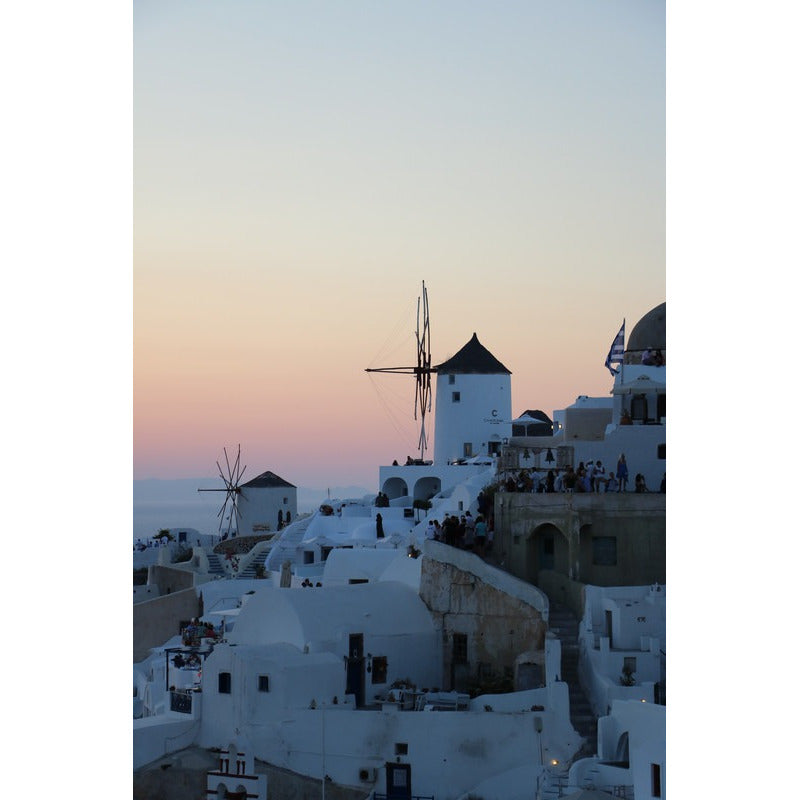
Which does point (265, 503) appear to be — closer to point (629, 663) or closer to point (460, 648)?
point (460, 648)

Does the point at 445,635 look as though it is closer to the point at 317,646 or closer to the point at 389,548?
the point at 317,646

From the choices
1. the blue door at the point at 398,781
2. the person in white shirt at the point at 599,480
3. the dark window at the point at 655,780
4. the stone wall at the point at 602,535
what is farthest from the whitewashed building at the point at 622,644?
the blue door at the point at 398,781

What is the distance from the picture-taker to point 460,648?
21.0 meters

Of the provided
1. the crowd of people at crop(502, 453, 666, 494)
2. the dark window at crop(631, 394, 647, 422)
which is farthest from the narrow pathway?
the dark window at crop(631, 394, 647, 422)

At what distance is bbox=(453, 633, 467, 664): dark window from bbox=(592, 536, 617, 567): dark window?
2.10 metres

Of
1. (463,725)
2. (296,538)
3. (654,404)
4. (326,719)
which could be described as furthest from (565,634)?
(296,538)

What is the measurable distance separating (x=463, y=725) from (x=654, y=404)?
6.63m

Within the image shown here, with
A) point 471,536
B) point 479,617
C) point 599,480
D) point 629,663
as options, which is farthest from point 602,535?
point 629,663

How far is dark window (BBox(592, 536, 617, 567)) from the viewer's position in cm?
2056

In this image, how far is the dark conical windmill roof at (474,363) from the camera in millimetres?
36688

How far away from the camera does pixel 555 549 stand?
2116 centimetres

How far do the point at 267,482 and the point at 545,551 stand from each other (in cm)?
2130

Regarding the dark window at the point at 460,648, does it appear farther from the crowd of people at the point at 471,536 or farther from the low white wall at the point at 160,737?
the low white wall at the point at 160,737

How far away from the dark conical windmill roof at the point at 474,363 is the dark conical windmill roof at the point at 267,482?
286 inches
